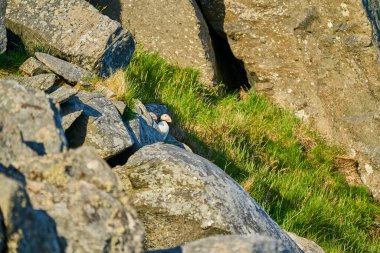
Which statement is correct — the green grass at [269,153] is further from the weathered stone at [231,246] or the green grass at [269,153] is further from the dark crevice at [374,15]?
the weathered stone at [231,246]

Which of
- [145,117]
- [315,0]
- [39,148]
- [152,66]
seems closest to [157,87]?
[152,66]

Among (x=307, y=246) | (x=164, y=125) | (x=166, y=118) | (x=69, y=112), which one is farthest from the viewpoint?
(x=166, y=118)

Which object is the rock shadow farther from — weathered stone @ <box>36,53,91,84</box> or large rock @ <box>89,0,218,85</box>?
weathered stone @ <box>36,53,91,84</box>

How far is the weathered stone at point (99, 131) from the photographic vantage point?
6.86m

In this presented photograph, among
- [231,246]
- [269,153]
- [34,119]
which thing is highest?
[34,119]

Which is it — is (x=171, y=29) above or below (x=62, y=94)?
below

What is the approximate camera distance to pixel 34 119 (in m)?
3.52

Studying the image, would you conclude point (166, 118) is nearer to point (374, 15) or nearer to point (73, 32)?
point (73, 32)

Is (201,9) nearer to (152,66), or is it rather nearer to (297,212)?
(152,66)

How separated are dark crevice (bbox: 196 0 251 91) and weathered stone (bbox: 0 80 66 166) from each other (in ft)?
30.4

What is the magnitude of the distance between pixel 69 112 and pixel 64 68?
1354mm

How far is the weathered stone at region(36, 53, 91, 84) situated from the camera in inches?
314

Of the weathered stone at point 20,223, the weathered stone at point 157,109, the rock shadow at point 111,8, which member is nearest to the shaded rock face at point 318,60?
the rock shadow at point 111,8

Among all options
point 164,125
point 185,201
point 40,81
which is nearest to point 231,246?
point 185,201
